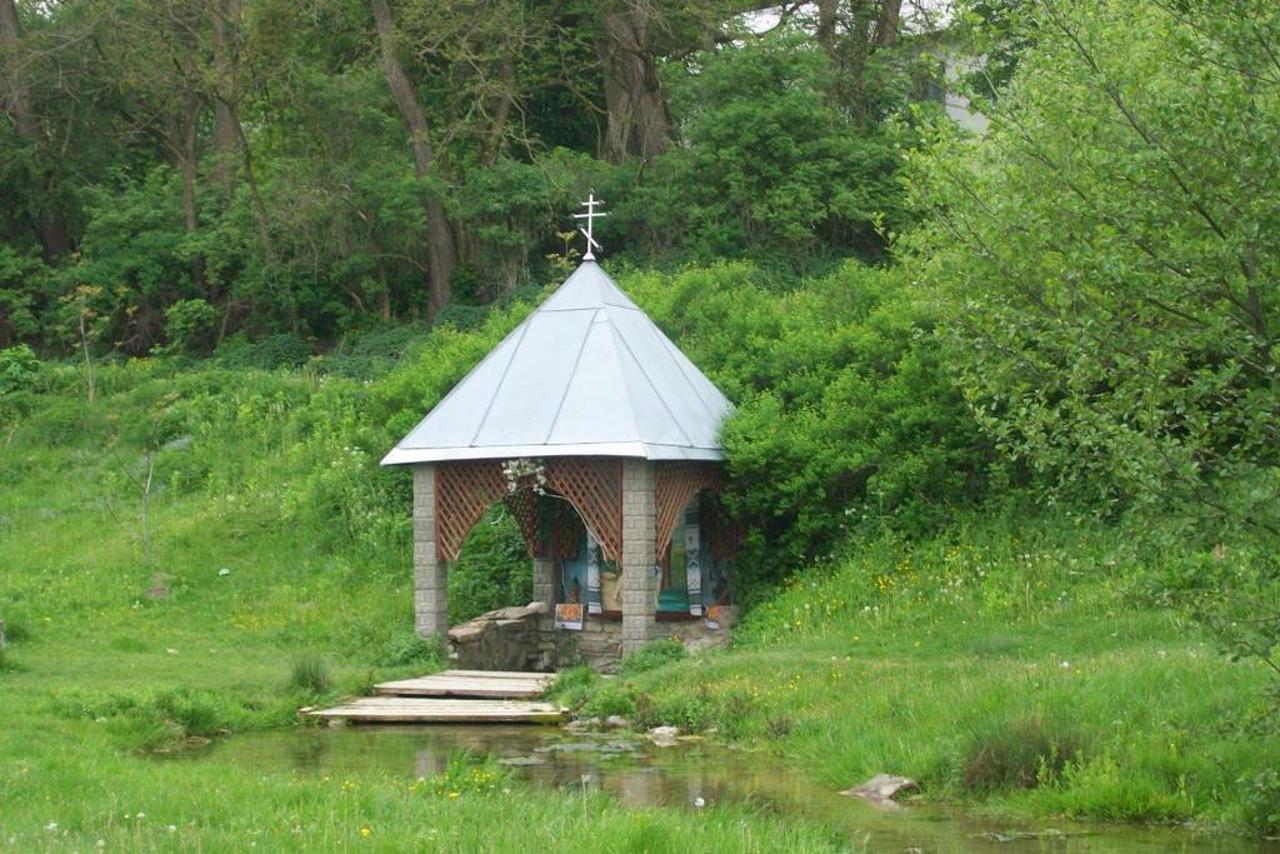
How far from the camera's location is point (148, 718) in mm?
14836

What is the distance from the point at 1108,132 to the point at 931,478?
10.1 metres

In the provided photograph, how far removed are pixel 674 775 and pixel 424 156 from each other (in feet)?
76.8

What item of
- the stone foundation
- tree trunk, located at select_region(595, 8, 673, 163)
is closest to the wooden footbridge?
the stone foundation

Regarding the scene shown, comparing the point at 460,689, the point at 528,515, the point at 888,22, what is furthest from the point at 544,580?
the point at 888,22

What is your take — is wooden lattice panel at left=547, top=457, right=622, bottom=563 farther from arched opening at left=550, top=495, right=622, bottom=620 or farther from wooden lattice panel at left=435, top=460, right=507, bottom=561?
arched opening at left=550, top=495, right=622, bottom=620

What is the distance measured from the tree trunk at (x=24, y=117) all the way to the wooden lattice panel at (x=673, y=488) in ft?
77.1

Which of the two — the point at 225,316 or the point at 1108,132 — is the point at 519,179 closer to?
the point at 225,316

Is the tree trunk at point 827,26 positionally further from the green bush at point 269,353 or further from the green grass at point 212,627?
the green grass at point 212,627

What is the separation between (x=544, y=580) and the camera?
21.9 m

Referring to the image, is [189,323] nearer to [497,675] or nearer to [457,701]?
[497,675]

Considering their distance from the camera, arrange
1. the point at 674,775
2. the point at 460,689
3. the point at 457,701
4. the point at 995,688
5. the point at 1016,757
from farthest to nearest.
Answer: the point at 460,689
the point at 457,701
the point at 995,688
the point at 674,775
the point at 1016,757

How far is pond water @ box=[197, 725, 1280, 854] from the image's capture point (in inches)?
420

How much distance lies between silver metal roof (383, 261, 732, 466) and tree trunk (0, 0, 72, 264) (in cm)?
2141

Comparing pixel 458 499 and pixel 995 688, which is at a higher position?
pixel 458 499
